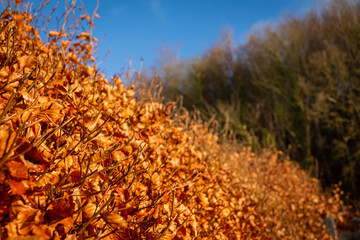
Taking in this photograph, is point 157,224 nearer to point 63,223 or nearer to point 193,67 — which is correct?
point 63,223

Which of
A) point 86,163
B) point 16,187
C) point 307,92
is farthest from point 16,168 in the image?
point 307,92

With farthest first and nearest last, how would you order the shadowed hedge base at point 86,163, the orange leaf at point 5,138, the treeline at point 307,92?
the treeline at point 307,92 < the shadowed hedge base at point 86,163 < the orange leaf at point 5,138

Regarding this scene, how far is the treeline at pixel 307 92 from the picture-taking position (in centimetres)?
1079

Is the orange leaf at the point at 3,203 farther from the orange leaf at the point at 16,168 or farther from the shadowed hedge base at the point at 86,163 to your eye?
the orange leaf at the point at 16,168

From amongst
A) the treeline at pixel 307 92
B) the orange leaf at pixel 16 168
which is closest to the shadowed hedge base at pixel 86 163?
the orange leaf at pixel 16 168

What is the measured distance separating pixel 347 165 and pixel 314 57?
616cm

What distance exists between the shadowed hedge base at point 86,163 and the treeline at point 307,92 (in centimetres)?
443

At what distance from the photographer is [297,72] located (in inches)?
582

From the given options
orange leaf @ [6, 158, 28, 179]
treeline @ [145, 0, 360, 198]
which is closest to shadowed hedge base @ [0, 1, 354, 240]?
orange leaf @ [6, 158, 28, 179]

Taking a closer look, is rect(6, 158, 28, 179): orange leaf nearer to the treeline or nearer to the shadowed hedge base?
the shadowed hedge base

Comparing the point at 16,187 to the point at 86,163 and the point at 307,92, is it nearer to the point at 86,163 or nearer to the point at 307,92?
the point at 86,163

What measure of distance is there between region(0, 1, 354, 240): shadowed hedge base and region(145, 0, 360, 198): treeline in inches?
174

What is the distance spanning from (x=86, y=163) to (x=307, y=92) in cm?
1356

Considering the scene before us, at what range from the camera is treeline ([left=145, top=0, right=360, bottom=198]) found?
10789 mm
